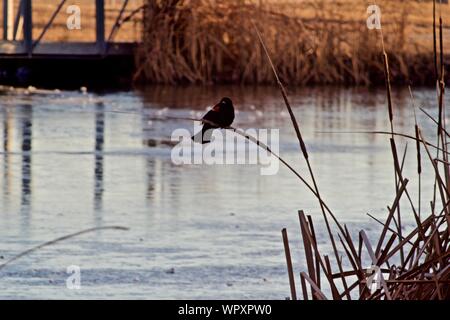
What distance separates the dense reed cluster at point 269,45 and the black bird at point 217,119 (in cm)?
1729

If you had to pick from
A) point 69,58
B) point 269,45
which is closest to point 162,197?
point 269,45

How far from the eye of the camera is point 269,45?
2152cm

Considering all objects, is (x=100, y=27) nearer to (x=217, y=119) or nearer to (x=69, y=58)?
(x=69, y=58)

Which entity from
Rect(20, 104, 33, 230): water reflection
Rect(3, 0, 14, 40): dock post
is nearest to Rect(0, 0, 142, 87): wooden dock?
Rect(3, 0, 14, 40): dock post

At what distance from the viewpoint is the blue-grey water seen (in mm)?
7527

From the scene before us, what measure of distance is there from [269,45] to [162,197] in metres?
11.3

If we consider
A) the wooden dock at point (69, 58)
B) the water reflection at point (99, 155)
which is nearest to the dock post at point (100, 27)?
the wooden dock at point (69, 58)

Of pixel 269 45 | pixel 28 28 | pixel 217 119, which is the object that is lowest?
pixel 269 45

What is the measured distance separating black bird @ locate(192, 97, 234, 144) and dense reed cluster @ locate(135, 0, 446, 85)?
1729cm

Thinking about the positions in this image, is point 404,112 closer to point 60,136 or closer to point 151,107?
point 151,107

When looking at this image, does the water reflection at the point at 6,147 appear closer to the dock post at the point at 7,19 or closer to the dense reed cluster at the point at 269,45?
the dense reed cluster at the point at 269,45

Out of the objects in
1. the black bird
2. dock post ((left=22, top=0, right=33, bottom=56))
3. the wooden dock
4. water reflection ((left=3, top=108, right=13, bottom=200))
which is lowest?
water reflection ((left=3, top=108, right=13, bottom=200))

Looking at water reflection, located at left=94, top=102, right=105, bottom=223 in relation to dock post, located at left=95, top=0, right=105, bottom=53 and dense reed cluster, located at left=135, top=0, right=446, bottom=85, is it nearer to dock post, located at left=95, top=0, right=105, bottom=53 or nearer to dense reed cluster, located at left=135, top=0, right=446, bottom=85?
dense reed cluster, located at left=135, top=0, right=446, bottom=85
